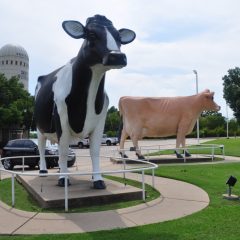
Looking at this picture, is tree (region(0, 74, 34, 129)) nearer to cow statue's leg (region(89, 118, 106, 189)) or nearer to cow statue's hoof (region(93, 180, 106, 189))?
cow statue's leg (region(89, 118, 106, 189))

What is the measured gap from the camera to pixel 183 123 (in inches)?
802

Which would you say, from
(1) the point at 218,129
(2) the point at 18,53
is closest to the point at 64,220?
(2) the point at 18,53

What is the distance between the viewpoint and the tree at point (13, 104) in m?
40.6

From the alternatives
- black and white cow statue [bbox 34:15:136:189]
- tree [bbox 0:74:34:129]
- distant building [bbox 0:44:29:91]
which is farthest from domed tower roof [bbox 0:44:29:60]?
black and white cow statue [bbox 34:15:136:189]

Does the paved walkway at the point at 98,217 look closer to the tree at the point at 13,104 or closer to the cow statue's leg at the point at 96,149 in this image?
the cow statue's leg at the point at 96,149

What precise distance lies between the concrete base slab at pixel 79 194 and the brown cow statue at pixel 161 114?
34.0 ft

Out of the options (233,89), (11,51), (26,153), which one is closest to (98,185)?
(26,153)

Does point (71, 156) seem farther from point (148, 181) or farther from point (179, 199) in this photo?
point (179, 199)

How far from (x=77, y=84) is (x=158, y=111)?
39.6 ft

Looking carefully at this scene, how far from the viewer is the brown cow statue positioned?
20297mm

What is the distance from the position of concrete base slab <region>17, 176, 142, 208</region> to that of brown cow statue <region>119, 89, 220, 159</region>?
1036 cm

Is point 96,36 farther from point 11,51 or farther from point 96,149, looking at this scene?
point 11,51

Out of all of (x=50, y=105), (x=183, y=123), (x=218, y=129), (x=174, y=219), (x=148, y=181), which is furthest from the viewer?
(x=218, y=129)

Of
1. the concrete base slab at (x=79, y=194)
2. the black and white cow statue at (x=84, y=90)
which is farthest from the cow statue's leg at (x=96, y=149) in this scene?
the concrete base slab at (x=79, y=194)
